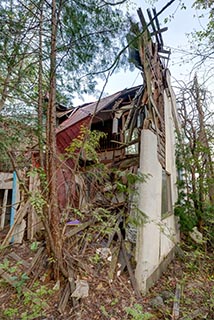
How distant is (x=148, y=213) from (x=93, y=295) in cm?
177

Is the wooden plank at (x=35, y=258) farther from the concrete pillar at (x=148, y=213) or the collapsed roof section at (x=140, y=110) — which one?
the collapsed roof section at (x=140, y=110)

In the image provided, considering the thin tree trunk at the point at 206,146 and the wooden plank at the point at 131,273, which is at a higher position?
the thin tree trunk at the point at 206,146

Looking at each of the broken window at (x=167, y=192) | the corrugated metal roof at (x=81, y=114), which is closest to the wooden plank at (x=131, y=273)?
the broken window at (x=167, y=192)

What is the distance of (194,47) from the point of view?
524 cm

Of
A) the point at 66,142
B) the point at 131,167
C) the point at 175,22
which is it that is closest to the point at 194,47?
the point at 175,22

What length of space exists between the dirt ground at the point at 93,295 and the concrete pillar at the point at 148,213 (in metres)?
0.37

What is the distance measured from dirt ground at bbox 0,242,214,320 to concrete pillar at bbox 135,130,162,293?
37 centimetres

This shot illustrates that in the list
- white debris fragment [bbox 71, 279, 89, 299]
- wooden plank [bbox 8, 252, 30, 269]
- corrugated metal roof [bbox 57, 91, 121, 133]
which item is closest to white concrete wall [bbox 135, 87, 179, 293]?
white debris fragment [bbox 71, 279, 89, 299]

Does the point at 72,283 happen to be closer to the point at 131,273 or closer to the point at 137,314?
the point at 137,314

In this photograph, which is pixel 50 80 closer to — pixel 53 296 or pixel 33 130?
pixel 33 130

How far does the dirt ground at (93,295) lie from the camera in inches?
117

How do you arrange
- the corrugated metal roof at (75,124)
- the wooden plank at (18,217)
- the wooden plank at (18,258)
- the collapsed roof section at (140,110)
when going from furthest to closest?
the corrugated metal roof at (75,124) → the collapsed roof section at (140,110) → the wooden plank at (18,217) → the wooden plank at (18,258)

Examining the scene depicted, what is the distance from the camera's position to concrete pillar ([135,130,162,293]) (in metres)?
4.03

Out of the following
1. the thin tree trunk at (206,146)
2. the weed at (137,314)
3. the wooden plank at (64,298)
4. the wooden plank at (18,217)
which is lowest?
the weed at (137,314)
